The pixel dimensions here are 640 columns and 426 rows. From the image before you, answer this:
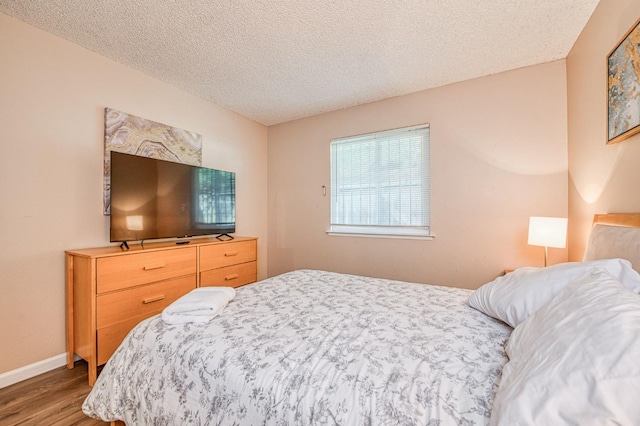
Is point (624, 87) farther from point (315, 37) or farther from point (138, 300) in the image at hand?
point (138, 300)

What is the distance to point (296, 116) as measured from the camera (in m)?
3.66

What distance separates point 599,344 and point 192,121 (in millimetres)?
3445

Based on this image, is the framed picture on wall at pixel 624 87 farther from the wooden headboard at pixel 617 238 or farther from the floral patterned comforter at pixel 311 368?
the floral patterned comforter at pixel 311 368

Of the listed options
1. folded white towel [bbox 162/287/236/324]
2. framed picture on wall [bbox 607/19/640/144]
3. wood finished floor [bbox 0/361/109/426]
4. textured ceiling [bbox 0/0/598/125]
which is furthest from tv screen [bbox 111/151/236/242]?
framed picture on wall [bbox 607/19/640/144]

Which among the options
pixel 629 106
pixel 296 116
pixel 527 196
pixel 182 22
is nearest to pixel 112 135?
pixel 182 22

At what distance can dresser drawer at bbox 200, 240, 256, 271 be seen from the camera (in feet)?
8.67

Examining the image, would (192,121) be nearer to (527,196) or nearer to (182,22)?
(182,22)

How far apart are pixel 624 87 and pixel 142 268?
10.9ft

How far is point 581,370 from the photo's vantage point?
0.60 metres

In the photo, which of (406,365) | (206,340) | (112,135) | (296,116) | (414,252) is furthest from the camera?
(296,116)

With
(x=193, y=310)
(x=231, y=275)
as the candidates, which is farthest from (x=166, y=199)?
(x=193, y=310)

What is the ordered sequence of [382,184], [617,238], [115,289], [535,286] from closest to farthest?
[535,286] → [617,238] → [115,289] → [382,184]

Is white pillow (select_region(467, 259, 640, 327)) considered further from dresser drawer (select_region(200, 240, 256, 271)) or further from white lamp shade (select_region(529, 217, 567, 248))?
dresser drawer (select_region(200, 240, 256, 271))

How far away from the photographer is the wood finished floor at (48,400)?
1518 millimetres
